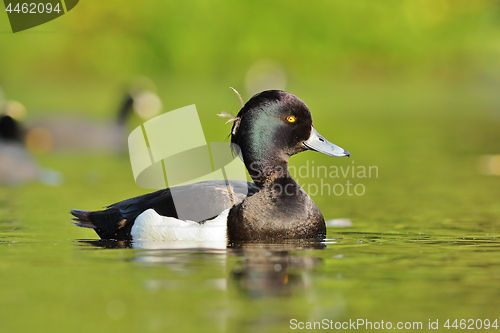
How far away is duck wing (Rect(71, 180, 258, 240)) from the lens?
7.00m

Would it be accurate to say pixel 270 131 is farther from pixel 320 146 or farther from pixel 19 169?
pixel 19 169

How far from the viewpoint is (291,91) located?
26781mm

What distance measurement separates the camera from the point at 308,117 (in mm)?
7336

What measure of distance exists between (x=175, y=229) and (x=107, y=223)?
0.84 m

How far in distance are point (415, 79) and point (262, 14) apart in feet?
22.8

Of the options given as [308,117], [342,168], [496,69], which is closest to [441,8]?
[496,69]

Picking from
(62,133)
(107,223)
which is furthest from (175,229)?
(62,133)

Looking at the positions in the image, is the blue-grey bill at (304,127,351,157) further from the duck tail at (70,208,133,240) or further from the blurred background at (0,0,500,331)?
the duck tail at (70,208,133,240)

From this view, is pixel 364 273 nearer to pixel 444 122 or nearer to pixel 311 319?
pixel 311 319

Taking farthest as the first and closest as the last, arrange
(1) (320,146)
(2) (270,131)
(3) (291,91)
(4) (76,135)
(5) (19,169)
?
(3) (291,91)
(4) (76,135)
(5) (19,169)
(1) (320,146)
(2) (270,131)

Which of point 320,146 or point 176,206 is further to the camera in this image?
point 320,146

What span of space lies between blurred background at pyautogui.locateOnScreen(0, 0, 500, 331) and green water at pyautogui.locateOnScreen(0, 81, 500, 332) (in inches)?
2.4

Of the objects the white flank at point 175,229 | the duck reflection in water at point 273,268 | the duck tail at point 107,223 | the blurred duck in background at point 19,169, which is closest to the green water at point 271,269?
the duck reflection in water at point 273,268

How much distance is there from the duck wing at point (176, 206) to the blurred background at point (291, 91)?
14.7 inches
